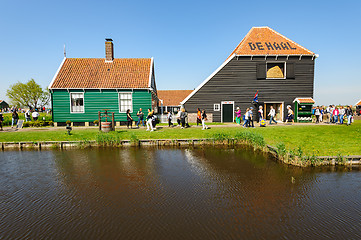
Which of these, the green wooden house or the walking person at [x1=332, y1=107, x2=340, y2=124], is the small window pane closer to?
the walking person at [x1=332, y1=107, x2=340, y2=124]

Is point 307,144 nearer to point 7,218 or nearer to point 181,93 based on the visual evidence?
point 7,218

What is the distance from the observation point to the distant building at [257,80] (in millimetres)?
19875

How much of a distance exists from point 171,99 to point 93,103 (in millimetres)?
29500

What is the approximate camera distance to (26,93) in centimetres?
6875

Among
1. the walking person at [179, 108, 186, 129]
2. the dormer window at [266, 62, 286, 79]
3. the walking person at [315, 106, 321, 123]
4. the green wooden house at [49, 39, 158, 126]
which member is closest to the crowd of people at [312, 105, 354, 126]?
the walking person at [315, 106, 321, 123]

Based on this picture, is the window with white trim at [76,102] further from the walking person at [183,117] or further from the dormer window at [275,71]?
the dormer window at [275,71]

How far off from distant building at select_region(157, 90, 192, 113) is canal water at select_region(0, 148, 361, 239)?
3772 cm

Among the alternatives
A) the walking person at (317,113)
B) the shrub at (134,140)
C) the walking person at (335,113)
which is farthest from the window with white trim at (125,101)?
the walking person at (335,113)

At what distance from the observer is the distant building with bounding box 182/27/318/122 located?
782 inches

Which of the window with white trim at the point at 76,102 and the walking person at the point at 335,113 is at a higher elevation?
the window with white trim at the point at 76,102

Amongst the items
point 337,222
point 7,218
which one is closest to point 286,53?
point 337,222

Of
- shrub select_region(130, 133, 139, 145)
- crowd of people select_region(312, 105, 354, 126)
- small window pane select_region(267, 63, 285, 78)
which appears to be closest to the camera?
shrub select_region(130, 133, 139, 145)

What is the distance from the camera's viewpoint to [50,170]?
7.20 meters

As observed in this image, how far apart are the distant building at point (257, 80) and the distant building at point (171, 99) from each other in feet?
80.0
